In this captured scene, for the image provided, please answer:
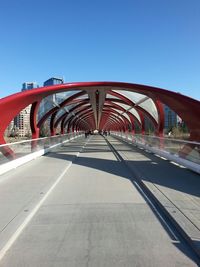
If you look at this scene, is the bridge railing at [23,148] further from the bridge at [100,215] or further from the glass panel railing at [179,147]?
the glass panel railing at [179,147]

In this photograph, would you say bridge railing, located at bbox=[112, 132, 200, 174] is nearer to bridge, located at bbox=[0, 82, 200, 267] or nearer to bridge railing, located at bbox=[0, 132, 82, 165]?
bridge, located at bbox=[0, 82, 200, 267]

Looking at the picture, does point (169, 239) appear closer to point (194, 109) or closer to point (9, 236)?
point (9, 236)

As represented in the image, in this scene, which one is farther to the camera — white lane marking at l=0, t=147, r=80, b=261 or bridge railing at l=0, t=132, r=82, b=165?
bridge railing at l=0, t=132, r=82, b=165

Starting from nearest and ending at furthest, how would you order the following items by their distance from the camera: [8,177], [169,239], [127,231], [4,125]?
[169,239] < [127,231] < [8,177] < [4,125]

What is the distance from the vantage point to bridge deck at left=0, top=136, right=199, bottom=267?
14.3ft

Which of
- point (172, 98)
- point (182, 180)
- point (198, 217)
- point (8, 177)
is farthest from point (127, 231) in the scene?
point (172, 98)

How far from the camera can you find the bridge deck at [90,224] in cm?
436

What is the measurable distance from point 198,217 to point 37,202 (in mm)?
3151

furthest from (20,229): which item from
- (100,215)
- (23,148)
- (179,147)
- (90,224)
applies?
(23,148)

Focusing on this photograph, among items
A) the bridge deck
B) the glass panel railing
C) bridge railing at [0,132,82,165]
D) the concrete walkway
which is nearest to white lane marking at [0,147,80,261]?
the bridge deck

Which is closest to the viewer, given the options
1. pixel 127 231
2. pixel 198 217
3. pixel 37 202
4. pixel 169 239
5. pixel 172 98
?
pixel 169 239

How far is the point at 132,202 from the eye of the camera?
753 cm

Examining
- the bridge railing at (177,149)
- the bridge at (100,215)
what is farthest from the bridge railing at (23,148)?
the bridge railing at (177,149)

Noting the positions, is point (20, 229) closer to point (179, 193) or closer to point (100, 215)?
point (100, 215)
